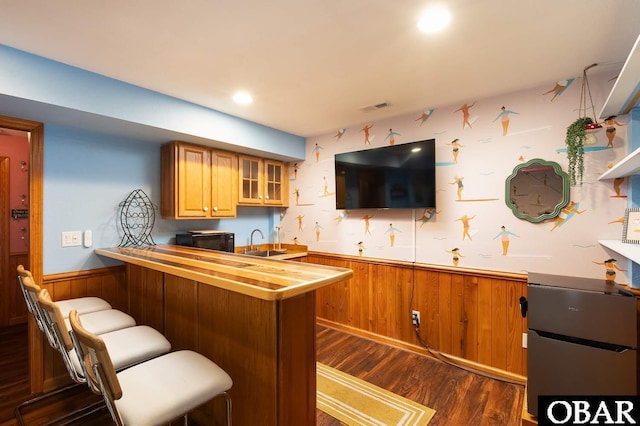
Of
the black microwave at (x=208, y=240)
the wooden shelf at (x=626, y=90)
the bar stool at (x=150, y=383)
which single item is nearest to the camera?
the bar stool at (x=150, y=383)

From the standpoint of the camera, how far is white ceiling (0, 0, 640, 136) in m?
1.47

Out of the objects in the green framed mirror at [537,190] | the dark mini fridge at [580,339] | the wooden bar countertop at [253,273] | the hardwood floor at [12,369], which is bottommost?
the hardwood floor at [12,369]

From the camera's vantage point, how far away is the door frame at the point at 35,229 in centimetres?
222

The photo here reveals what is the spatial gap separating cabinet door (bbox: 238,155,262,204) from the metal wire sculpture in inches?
36.7

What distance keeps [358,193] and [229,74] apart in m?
1.77

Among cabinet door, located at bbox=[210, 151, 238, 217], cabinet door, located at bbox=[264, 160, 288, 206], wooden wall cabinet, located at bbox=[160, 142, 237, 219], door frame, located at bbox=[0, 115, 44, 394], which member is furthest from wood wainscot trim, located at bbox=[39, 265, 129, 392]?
cabinet door, located at bbox=[264, 160, 288, 206]

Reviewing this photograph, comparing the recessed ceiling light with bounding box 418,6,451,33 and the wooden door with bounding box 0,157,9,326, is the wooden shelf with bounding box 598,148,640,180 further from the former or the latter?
the wooden door with bounding box 0,157,9,326

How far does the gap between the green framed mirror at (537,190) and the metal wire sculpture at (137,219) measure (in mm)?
3351

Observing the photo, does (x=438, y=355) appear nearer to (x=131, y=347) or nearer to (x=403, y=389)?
(x=403, y=389)

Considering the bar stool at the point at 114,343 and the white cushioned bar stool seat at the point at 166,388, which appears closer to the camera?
the white cushioned bar stool seat at the point at 166,388

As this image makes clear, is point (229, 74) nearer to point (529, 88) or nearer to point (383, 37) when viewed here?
point (383, 37)

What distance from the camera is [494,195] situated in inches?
99.9

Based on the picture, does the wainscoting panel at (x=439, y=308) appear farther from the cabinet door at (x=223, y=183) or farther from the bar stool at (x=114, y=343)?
the bar stool at (x=114, y=343)

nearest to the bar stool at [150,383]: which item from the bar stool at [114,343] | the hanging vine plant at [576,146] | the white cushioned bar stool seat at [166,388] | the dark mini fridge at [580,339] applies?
the white cushioned bar stool seat at [166,388]
